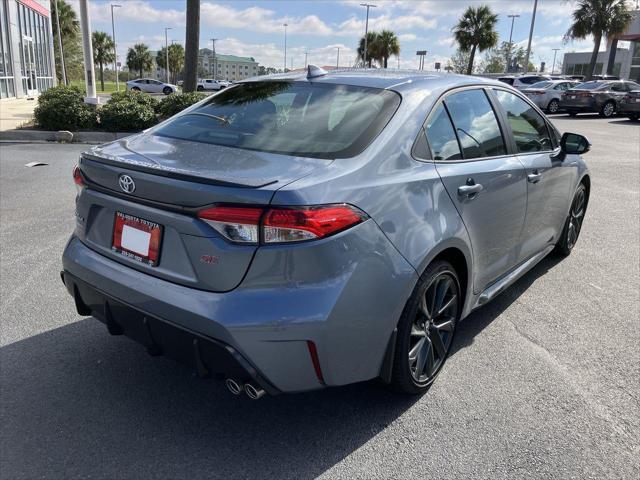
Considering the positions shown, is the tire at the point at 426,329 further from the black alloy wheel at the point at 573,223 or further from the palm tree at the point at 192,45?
the palm tree at the point at 192,45

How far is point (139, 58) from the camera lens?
263ft

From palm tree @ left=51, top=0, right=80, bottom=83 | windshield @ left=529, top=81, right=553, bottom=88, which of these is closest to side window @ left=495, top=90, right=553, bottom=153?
windshield @ left=529, top=81, right=553, bottom=88

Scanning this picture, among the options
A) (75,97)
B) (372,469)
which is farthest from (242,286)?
(75,97)

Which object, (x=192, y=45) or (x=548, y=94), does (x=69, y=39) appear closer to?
(x=192, y=45)

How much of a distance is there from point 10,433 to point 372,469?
170cm

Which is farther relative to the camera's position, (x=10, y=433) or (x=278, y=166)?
(x=10, y=433)

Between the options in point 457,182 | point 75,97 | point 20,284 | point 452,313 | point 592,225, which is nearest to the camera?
point 457,182

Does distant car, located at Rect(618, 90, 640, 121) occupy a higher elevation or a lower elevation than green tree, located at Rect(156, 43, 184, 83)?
lower

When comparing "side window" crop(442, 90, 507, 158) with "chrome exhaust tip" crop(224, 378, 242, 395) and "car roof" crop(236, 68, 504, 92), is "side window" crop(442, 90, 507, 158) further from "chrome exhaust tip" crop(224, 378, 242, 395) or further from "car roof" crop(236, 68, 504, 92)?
"chrome exhaust tip" crop(224, 378, 242, 395)

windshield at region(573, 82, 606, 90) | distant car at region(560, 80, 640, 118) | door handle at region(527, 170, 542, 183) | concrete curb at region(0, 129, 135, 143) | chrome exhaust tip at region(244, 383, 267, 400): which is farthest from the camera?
windshield at region(573, 82, 606, 90)

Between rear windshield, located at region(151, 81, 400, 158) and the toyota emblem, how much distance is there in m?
0.52

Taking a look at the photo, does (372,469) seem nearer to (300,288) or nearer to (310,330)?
(310,330)

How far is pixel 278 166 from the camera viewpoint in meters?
2.37

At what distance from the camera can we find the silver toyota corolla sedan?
2168 mm
